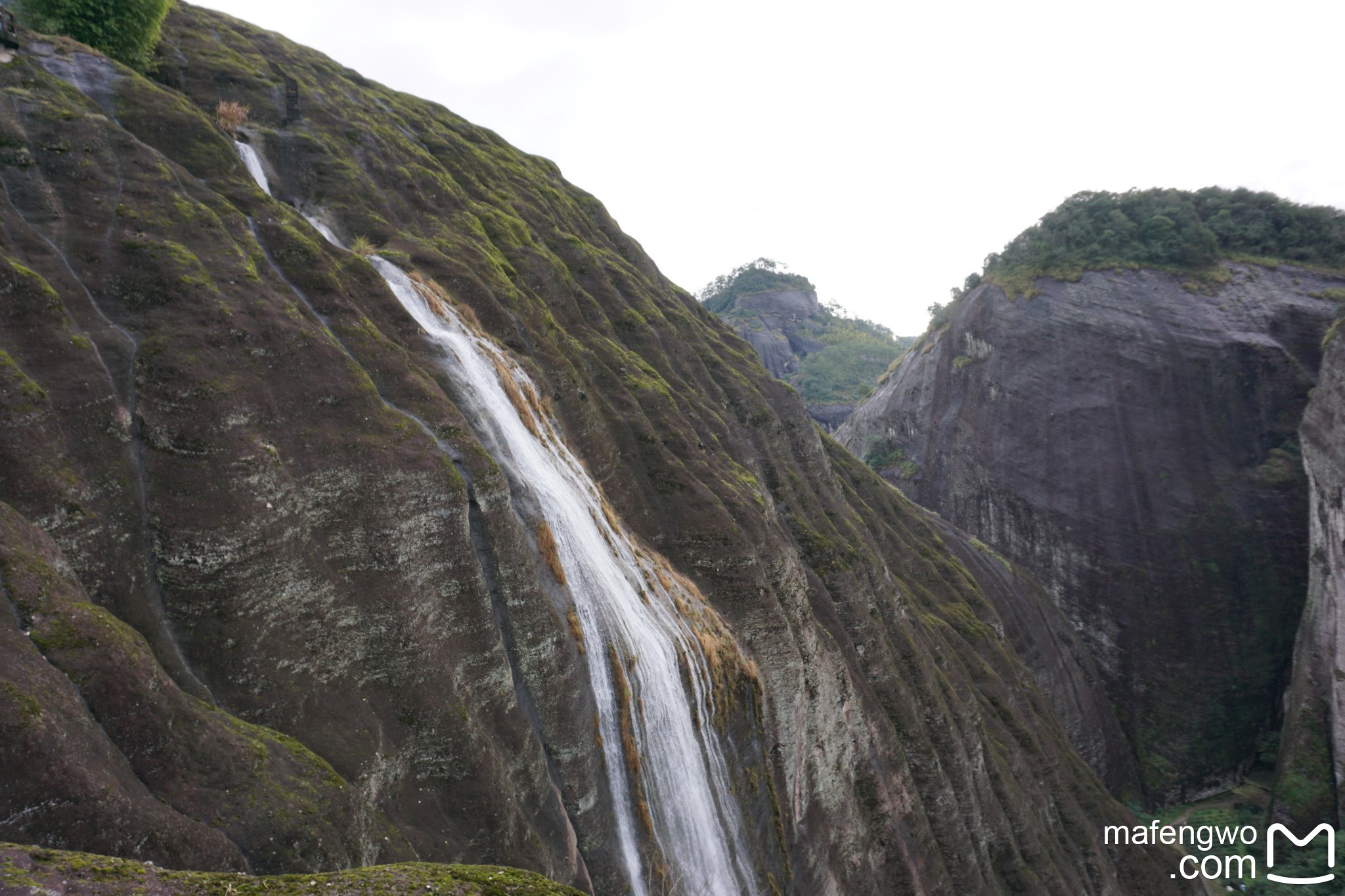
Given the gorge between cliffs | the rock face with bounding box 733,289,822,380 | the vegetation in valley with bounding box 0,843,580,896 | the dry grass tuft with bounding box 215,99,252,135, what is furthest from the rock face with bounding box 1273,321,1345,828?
the rock face with bounding box 733,289,822,380

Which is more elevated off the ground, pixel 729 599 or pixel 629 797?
pixel 729 599

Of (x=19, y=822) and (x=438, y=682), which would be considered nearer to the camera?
(x=19, y=822)

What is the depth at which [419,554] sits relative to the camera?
41.1ft

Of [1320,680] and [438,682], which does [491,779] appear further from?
[1320,680]

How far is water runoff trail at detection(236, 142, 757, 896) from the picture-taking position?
14.4 m

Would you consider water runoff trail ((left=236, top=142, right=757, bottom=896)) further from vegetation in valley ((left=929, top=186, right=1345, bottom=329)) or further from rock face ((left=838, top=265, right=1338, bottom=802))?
vegetation in valley ((left=929, top=186, right=1345, bottom=329))

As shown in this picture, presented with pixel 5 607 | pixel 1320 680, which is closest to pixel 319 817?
pixel 5 607

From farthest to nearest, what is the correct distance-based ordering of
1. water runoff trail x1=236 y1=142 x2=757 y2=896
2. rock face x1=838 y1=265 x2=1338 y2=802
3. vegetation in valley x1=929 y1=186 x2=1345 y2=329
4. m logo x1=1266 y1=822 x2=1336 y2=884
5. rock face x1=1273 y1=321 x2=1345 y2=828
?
vegetation in valley x1=929 y1=186 x2=1345 y2=329, rock face x1=838 y1=265 x2=1338 y2=802, rock face x1=1273 y1=321 x2=1345 y2=828, m logo x1=1266 y1=822 x2=1336 y2=884, water runoff trail x1=236 y1=142 x2=757 y2=896

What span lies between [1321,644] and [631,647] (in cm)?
4281

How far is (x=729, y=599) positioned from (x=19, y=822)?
15.0 m

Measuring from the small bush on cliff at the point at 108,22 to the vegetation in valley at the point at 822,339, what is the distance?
88617 millimetres

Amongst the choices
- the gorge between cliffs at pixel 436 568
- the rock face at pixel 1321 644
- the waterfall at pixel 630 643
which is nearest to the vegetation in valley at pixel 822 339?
the rock face at pixel 1321 644
